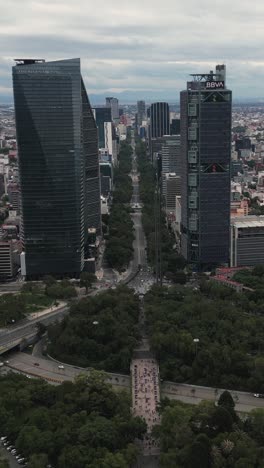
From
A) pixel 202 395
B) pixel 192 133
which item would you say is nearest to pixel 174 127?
pixel 192 133

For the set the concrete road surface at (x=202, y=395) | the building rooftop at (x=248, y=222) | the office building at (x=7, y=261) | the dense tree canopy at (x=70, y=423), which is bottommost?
the concrete road surface at (x=202, y=395)

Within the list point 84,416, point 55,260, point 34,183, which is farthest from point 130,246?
point 84,416

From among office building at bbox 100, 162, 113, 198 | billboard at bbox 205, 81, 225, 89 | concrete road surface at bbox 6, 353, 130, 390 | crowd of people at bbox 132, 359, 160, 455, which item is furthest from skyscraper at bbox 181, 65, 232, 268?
office building at bbox 100, 162, 113, 198

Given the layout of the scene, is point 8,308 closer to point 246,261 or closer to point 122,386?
point 122,386

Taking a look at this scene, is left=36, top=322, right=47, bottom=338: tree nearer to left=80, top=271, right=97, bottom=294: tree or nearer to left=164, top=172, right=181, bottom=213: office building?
left=80, top=271, right=97, bottom=294: tree

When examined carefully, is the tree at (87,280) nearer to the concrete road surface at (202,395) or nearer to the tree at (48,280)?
the tree at (48,280)

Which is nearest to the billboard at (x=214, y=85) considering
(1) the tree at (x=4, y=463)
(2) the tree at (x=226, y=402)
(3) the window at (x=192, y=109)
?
(3) the window at (x=192, y=109)

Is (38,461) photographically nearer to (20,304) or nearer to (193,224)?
(20,304)
